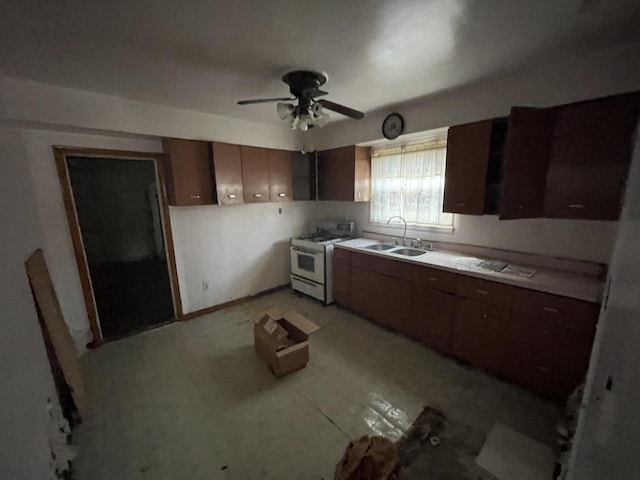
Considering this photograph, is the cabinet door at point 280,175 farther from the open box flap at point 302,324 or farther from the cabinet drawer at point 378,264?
the open box flap at point 302,324

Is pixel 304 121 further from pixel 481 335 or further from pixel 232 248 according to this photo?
pixel 481 335

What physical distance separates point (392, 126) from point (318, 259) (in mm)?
1878

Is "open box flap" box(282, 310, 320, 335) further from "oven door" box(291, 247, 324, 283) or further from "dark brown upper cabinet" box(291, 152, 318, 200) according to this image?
"dark brown upper cabinet" box(291, 152, 318, 200)

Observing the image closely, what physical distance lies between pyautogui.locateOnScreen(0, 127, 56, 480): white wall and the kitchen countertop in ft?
8.82

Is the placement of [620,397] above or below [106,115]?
below

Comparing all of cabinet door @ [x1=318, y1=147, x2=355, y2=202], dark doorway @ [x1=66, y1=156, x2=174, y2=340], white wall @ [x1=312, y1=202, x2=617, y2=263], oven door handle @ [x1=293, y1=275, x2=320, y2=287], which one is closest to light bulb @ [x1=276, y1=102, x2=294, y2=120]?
cabinet door @ [x1=318, y1=147, x2=355, y2=202]

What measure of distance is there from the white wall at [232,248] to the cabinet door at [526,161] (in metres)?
2.93

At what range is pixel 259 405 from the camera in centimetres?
195

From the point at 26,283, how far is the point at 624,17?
373 cm

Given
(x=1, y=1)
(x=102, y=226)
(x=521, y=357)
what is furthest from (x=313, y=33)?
(x=102, y=226)

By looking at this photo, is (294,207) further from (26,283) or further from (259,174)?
(26,283)

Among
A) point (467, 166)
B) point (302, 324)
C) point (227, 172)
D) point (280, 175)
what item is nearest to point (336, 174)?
point (280, 175)

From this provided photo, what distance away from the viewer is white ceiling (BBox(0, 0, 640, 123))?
50.5 inches

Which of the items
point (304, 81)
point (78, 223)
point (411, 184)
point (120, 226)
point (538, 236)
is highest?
point (304, 81)
